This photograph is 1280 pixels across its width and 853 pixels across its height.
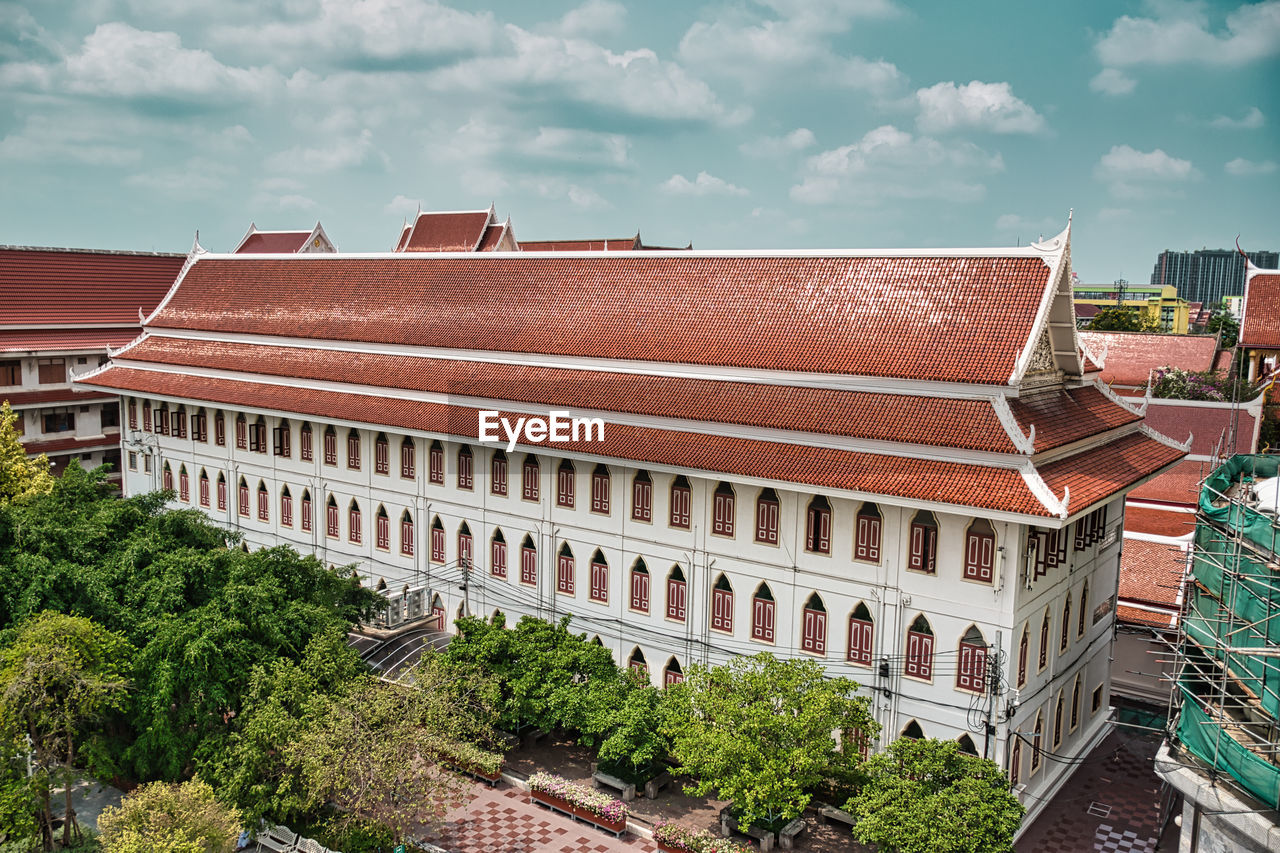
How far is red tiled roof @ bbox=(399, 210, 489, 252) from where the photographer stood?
200 feet

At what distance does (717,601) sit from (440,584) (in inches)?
392

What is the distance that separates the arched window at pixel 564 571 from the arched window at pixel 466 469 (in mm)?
3779

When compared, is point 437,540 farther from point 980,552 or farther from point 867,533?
point 980,552

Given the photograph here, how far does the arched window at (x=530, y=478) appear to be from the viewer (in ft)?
92.5

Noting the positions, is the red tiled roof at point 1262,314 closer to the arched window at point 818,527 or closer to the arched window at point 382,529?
the arched window at point 818,527

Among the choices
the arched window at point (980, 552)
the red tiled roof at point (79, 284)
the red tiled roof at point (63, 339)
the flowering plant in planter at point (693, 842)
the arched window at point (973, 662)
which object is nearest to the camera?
the flowering plant in planter at point (693, 842)

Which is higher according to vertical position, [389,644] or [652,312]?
[652,312]

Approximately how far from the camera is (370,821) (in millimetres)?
19719

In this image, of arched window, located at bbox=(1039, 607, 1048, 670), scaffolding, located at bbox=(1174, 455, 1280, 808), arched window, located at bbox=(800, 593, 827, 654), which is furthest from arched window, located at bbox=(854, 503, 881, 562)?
scaffolding, located at bbox=(1174, 455, 1280, 808)

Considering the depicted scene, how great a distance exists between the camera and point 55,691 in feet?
67.2

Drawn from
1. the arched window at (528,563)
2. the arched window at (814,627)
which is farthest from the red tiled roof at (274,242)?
the arched window at (814,627)

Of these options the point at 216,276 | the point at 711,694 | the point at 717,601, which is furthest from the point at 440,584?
the point at 216,276

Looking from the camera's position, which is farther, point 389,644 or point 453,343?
point 453,343

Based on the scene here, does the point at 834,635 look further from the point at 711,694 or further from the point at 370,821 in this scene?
the point at 370,821
